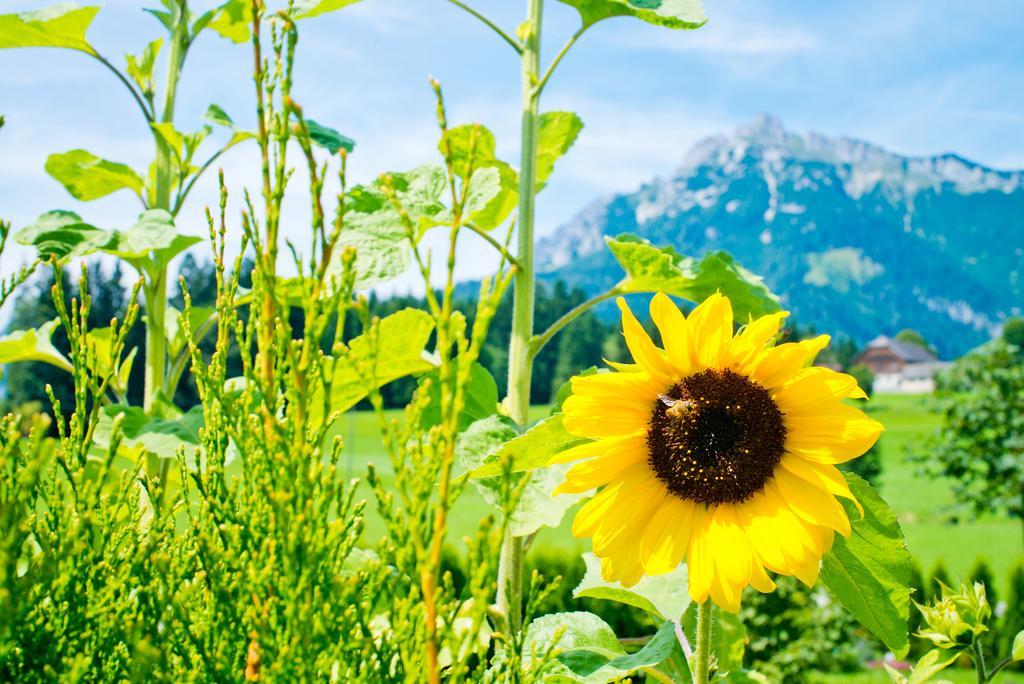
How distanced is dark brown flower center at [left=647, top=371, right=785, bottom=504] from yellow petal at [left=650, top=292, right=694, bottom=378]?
0.05m

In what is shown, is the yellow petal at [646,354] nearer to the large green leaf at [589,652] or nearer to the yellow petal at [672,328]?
the yellow petal at [672,328]

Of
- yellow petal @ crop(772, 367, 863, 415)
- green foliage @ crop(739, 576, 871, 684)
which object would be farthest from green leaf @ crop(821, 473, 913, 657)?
green foliage @ crop(739, 576, 871, 684)

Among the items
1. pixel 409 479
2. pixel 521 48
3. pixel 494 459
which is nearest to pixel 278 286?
pixel 409 479

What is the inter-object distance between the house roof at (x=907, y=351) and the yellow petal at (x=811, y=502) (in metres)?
151

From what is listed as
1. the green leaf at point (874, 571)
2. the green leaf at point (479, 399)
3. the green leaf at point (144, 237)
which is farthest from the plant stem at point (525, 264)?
the green leaf at point (144, 237)

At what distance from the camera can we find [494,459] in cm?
124

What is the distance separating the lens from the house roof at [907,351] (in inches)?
5527

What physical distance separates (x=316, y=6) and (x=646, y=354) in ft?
3.47

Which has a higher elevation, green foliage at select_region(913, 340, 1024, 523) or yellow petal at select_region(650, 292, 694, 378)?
yellow petal at select_region(650, 292, 694, 378)

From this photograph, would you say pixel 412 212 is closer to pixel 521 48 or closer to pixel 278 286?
pixel 521 48

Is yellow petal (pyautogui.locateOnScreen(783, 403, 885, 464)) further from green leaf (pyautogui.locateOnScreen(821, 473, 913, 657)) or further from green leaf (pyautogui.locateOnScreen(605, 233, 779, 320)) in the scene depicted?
green leaf (pyautogui.locateOnScreen(605, 233, 779, 320))

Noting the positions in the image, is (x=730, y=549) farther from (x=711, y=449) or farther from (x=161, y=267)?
(x=161, y=267)

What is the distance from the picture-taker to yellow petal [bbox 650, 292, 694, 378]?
1254 millimetres

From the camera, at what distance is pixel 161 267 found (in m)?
2.51
